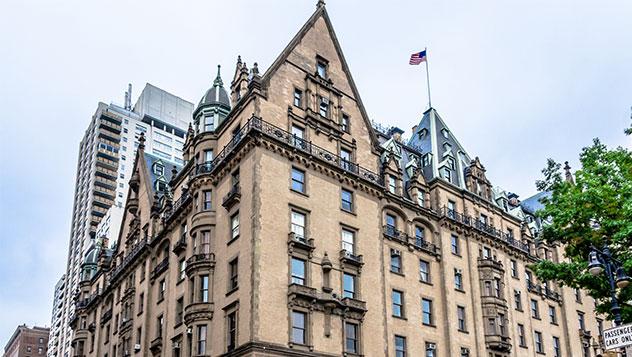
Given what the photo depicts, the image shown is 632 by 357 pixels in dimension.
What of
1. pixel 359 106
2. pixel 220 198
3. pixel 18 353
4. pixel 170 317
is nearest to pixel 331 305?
pixel 220 198

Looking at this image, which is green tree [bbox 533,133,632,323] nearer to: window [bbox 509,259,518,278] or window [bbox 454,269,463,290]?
window [bbox 454,269,463,290]

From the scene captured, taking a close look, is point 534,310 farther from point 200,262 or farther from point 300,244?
point 200,262

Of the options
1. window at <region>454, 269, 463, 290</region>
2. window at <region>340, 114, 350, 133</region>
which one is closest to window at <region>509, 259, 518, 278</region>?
window at <region>454, 269, 463, 290</region>

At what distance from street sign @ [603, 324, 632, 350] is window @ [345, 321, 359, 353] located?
25479 millimetres

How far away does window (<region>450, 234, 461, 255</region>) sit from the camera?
197 feet

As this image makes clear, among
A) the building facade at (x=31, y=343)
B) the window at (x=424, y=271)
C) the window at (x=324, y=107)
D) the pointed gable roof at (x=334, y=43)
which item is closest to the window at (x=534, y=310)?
the window at (x=424, y=271)

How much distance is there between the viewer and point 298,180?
4866cm

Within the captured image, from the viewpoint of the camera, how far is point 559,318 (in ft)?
226

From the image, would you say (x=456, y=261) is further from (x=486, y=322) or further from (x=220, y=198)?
(x=220, y=198)

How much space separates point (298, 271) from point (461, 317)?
18.6 meters

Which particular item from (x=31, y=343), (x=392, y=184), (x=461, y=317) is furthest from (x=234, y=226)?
(x=31, y=343)

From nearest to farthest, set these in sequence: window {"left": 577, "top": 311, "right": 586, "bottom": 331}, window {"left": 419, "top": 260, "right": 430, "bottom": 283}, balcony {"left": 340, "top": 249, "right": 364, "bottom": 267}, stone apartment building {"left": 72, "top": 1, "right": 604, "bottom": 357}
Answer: stone apartment building {"left": 72, "top": 1, "right": 604, "bottom": 357} < balcony {"left": 340, "top": 249, "right": 364, "bottom": 267} < window {"left": 419, "top": 260, "right": 430, "bottom": 283} < window {"left": 577, "top": 311, "right": 586, "bottom": 331}

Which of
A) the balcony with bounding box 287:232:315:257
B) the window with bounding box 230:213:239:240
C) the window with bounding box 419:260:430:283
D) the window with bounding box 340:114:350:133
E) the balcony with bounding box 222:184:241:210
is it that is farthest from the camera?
the window with bounding box 419:260:430:283

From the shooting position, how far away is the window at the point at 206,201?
2011 inches
